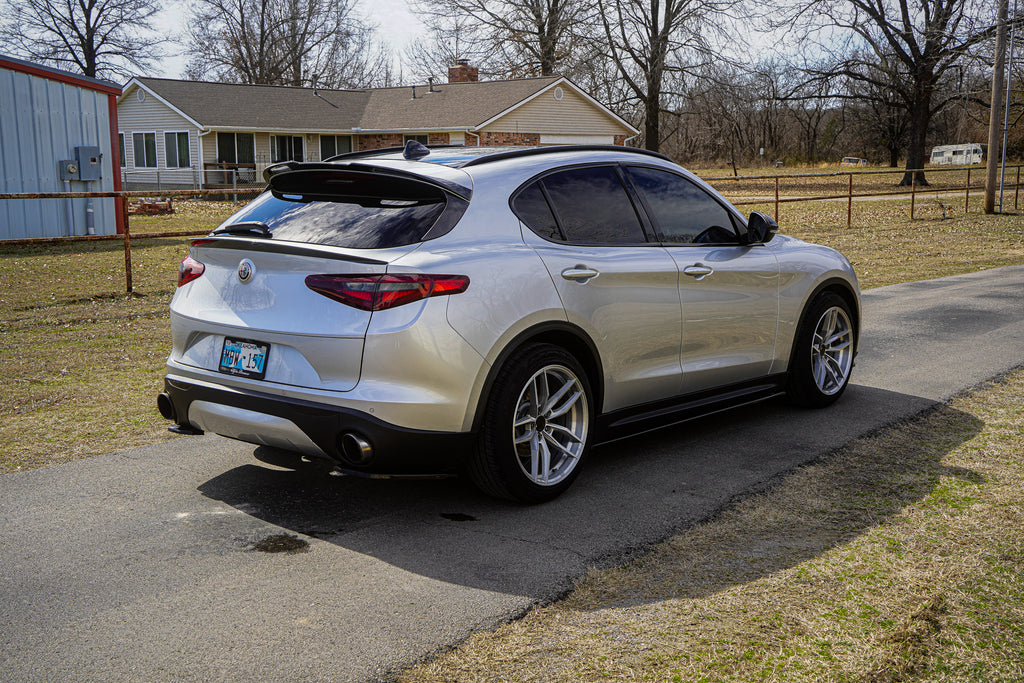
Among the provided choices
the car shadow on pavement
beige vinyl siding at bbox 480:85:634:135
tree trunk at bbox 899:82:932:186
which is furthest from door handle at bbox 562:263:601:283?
→ tree trunk at bbox 899:82:932:186

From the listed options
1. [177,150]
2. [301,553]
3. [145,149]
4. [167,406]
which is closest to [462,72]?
[177,150]

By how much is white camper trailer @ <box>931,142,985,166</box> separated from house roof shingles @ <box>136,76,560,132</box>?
34.9 meters

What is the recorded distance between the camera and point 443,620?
337 centimetres

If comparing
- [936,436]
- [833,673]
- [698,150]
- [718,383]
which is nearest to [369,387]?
[833,673]

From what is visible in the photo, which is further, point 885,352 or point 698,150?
point 698,150

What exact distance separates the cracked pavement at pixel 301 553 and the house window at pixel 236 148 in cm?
4066

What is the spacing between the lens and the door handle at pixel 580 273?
4.60 m

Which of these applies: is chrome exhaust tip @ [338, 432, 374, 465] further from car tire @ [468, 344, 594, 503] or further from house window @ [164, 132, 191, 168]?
house window @ [164, 132, 191, 168]

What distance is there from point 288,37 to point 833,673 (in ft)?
211

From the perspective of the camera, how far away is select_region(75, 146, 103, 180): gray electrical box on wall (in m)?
21.8

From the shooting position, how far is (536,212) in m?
4.69

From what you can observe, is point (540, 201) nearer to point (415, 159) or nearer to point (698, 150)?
point (415, 159)

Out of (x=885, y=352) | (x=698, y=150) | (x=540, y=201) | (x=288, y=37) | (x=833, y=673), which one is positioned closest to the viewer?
(x=833, y=673)

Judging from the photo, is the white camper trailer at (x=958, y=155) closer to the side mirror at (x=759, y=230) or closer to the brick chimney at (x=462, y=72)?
the brick chimney at (x=462, y=72)
